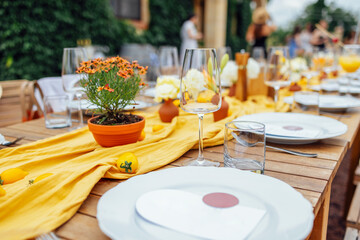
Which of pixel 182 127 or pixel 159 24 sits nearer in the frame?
pixel 182 127

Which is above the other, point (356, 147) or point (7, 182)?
point (7, 182)

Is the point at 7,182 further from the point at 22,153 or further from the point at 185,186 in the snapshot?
the point at 185,186

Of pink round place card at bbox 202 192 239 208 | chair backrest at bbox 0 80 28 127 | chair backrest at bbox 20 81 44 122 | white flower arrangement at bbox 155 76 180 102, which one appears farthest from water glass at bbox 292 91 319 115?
chair backrest at bbox 0 80 28 127

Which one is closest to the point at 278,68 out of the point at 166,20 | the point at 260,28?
the point at 260,28

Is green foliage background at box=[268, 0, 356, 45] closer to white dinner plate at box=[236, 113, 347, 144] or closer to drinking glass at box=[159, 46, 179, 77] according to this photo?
drinking glass at box=[159, 46, 179, 77]

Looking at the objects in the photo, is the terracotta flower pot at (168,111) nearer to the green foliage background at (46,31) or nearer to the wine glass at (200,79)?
the wine glass at (200,79)

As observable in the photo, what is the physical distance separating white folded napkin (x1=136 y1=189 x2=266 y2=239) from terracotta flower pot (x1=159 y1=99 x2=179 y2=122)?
796mm

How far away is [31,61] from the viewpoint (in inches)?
189

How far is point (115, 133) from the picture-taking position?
103 centimetres

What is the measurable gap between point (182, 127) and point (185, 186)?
67cm

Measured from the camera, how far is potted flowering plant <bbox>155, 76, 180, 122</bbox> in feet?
4.54

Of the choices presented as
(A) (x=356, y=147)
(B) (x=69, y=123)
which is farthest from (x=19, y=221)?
(A) (x=356, y=147)

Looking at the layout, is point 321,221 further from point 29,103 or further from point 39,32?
point 39,32

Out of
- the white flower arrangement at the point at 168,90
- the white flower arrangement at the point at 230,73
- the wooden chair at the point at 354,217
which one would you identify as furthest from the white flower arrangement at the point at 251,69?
the wooden chair at the point at 354,217
